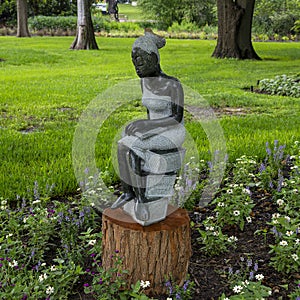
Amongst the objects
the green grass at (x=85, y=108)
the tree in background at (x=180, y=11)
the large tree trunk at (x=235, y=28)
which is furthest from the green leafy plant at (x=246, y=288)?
the tree in background at (x=180, y=11)

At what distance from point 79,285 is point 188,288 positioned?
0.80 meters

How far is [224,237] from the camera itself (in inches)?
150

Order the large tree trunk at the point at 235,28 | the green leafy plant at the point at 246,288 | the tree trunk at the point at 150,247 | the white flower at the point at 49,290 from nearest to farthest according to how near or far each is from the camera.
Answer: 1. the green leafy plant at the point at 246,288
2. the white flower at the point at 49,290
3. the tree trunk at the point at 150,247
4. the large tree trunk at the point at 235,28

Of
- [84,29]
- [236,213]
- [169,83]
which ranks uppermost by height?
[84,29]

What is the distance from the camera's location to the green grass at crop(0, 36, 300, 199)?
570 centimetres

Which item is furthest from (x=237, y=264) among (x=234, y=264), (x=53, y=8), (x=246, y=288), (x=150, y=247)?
(x=53, y=8)

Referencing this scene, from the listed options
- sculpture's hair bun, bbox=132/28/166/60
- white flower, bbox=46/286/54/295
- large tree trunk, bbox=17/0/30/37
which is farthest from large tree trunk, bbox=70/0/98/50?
white flower, bbox=46/286/54/295

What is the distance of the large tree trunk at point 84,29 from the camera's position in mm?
22875

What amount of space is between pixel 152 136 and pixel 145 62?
49 centimetres

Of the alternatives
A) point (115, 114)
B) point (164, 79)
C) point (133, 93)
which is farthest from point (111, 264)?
point (115, 114)

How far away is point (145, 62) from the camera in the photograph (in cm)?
312

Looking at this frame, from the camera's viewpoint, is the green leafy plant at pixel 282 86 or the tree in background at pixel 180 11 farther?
the tree in background at pixel 180 11

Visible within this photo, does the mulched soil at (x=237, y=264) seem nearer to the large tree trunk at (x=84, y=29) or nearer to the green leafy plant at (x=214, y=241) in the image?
the green leafy plant at (x=214, y=241)

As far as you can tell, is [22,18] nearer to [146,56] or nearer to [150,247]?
[146,56]
